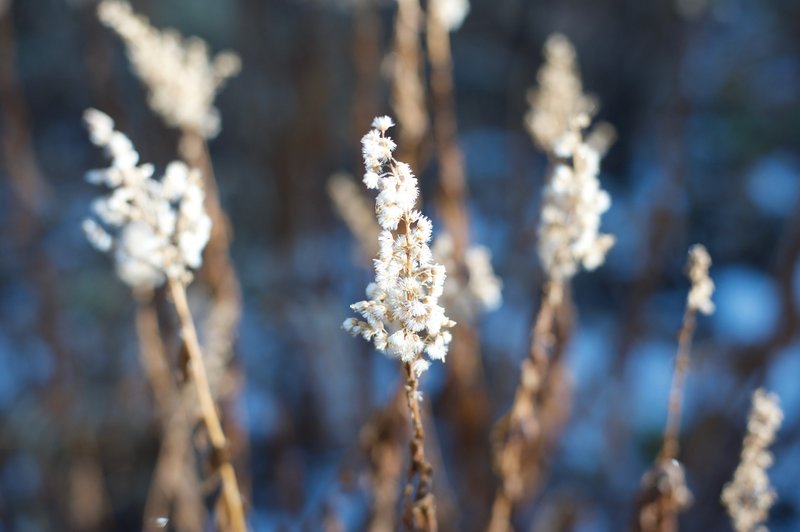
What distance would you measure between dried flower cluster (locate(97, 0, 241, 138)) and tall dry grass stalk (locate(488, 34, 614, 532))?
490mm

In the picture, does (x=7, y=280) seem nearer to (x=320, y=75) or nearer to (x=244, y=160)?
(x=244, y=160)

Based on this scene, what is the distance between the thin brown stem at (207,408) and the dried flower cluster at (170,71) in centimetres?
41

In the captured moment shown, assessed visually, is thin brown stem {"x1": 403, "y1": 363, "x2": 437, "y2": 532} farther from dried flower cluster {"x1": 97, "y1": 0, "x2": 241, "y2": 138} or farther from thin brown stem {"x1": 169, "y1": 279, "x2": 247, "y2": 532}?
dried flower cluster {"x1": 97, "y1": 0, "x2": 241, "y2": 138}

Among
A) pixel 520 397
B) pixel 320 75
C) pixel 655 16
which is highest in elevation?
pixel 655 16

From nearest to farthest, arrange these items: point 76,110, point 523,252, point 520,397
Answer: point 520,397
point 523,252
point 76,110

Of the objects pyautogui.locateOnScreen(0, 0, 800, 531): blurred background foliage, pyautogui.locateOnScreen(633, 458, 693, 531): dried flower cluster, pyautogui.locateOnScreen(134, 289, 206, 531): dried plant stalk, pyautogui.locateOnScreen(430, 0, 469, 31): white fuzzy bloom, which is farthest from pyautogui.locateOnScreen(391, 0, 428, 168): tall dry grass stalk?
pyautogui.locateOnScreen(633, 458, 693, 531): dried flower cluster

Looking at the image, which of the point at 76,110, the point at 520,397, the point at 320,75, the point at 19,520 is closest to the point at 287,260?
the point at 320,75

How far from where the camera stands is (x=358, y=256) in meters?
1.65

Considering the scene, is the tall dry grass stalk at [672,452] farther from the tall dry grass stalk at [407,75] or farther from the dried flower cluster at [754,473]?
the tall dry grass stalk at [407,75]

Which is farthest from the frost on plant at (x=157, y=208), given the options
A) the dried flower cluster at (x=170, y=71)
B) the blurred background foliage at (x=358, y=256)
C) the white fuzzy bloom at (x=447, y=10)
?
the white fuzzy bloom at (x=447, y=10)

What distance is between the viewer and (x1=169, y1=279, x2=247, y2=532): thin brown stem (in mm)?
685

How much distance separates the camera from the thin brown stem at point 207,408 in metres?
0.69

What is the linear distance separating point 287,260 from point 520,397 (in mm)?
1595

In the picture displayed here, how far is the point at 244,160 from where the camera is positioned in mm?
3340
